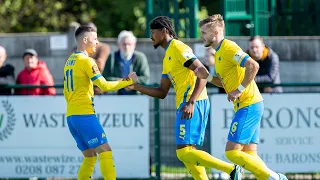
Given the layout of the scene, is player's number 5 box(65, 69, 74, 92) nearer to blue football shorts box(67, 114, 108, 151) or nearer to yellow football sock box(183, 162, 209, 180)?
blue football shorts box(67, 114, 108, 151)

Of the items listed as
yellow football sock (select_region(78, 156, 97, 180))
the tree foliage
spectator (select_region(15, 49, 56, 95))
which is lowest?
yellow football sock (select_region(78, 156, 97, 180))

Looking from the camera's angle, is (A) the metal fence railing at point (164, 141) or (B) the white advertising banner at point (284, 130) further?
(A) the metal fence railing at point (164, 141)

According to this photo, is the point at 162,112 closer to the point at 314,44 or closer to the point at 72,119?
the point at 72,119

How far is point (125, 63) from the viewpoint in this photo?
14922mm

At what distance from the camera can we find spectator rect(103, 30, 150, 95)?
14.8m

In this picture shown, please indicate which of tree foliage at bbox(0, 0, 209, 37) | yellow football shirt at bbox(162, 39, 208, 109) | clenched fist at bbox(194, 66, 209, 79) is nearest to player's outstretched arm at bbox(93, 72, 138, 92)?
yellow football shirt at bbox(162, 39, 208, 109)

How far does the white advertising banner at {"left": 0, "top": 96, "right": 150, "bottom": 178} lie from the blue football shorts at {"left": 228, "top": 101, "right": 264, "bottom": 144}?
115 inches

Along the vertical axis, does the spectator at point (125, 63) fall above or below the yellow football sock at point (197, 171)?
above

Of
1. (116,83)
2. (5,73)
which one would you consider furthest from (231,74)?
(5,73)

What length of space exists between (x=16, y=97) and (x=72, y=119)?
269 cm

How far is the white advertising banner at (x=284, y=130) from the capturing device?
14227mm

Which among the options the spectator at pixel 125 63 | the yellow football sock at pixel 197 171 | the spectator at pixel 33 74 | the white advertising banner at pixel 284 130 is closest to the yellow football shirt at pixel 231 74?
the yellow football sock at pixel 197 171

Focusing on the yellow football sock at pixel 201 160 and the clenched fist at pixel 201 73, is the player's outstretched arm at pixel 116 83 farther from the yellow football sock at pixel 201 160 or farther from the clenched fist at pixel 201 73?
the yellow football sock at pixel 201 160

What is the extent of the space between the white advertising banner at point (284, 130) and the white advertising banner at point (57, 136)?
1118mm
